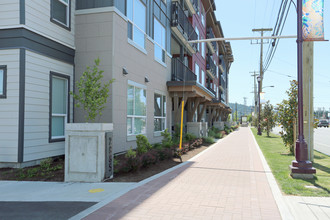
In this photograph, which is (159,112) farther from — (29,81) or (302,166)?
(302,166)

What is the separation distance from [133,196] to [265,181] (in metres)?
3.63

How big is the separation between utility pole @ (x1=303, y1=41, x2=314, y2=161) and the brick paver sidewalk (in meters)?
3.53

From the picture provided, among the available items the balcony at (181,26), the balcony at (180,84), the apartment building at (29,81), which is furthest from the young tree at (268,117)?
the apartment building at (29,81)

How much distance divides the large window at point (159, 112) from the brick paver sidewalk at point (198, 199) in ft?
21.5

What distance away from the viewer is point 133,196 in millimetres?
5680

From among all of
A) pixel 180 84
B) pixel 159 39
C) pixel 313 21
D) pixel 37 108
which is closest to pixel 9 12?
pixel 37 108

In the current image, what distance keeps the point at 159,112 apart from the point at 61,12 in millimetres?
7341

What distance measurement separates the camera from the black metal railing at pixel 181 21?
1675 cm

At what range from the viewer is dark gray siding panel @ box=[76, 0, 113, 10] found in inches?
379

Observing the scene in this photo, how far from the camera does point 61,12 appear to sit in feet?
31.0

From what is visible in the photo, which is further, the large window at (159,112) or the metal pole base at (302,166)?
the large window at (159,112)

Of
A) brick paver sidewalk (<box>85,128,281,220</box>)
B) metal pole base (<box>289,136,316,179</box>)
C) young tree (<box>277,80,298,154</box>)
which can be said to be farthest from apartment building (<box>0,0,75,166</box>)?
young tree (<box>277,80,298,154</box>)

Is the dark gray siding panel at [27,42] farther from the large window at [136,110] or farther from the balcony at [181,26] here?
the balcony at [181,26]

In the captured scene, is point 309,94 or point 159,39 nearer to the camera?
point 309,94
